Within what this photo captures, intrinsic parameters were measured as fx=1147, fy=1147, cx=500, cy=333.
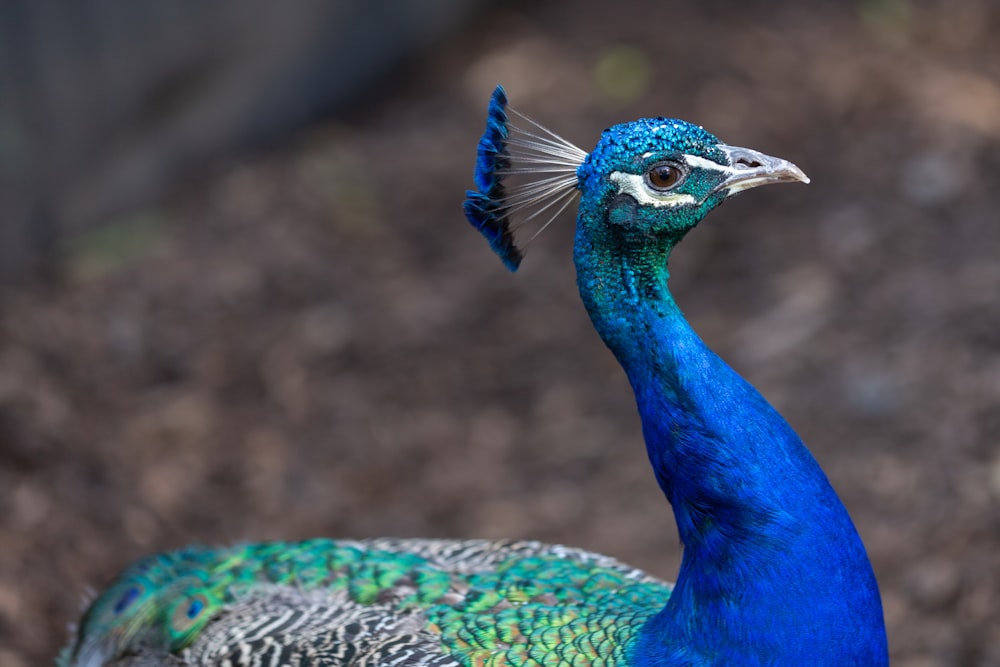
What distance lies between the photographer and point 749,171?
1.82 m

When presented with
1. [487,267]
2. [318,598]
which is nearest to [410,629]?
[318,598]

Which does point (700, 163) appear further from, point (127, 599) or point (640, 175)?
point (127, 599)

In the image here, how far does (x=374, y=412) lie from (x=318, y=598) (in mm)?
1901

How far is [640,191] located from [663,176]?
0.04m

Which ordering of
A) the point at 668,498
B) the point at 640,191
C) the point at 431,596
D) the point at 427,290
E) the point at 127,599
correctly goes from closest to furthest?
the point at 640,191 → the point at 668,498 → the point at 431,596 → the point at 127,599 → the point at 427,290

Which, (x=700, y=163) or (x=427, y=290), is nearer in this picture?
(x=700, y=163)

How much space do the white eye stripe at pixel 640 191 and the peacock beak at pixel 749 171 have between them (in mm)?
85

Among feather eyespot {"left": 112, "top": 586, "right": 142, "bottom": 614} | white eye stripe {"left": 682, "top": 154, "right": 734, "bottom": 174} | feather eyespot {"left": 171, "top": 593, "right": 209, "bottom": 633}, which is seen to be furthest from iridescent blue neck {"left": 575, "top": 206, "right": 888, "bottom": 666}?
feather eyespot {"left": 112, "top": 586, "right": 142, "bottom": 614}

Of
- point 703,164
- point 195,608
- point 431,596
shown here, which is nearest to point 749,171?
point 703,164

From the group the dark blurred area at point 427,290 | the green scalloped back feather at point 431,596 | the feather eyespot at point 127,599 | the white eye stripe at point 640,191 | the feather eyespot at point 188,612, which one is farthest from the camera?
the dark blurred area at point 427,290

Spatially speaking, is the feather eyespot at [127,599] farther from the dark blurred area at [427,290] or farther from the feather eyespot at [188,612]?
the dark blurred area at [427,290]

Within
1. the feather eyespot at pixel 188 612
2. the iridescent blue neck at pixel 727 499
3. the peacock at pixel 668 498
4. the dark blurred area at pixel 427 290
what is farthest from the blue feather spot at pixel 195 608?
the dark blurred area at pixel 427 290

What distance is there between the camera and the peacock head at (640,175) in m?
1.79

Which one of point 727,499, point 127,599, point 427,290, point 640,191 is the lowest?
point 727,499
